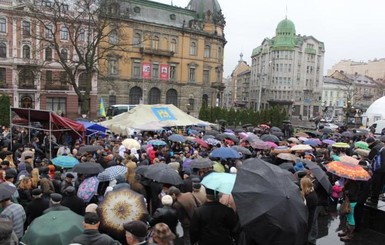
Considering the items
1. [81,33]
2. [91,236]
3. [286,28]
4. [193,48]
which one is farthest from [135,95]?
[91,236]

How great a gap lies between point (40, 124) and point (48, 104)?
28770 millimetres

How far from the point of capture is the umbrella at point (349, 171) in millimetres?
7379

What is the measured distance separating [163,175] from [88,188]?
65.0 inches

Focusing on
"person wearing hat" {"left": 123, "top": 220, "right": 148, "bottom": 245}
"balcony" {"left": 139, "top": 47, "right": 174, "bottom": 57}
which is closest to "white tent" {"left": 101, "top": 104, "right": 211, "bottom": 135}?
"person wearing hat" {"left": 123, "top": 220, "right": 148, "bottom": 245}

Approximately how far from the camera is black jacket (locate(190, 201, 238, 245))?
5.29m

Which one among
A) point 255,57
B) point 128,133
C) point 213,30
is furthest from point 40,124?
point 255,57

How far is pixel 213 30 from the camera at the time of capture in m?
60.2

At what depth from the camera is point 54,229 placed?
4496 millimetres

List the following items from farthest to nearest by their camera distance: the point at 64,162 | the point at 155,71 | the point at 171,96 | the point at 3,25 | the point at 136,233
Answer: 1. the point at 171,96
2. the point at 155,71
3. the point at 3,25
4. the point at 64,162
5. the point at 136,233

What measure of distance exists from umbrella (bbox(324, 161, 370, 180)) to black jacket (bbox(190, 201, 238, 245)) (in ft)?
10.8

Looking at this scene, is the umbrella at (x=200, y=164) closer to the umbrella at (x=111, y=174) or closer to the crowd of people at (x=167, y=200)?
the crowd of people at (x=167, y=200)

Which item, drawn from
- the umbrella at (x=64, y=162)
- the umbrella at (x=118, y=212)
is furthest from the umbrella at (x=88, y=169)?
the umbrella at (x=118, y=212)

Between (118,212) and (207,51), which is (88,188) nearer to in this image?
(118,212)

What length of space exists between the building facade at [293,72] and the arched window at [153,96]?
34950 mm
